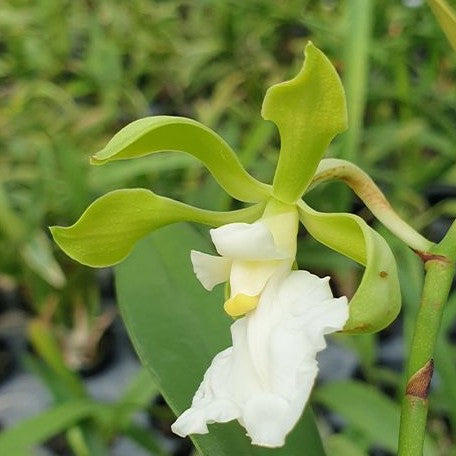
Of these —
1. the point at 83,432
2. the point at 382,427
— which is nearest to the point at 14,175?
the point at 83,432

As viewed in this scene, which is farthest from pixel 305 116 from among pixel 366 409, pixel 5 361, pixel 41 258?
pixel 5 361

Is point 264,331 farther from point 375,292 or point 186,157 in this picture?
point 186,157

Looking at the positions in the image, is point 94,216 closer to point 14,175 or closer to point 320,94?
point 320,94

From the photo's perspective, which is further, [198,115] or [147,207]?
[198,115]

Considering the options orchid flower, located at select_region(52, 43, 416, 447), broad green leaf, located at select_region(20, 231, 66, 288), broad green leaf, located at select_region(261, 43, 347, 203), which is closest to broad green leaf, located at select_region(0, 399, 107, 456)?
broad green leaf, located at select_region(20, 231, 66, 288)

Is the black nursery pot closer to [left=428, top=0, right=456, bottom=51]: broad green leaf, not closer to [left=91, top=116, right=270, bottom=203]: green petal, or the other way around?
[left=91, top=116, right=270, bottom=203]: green petal

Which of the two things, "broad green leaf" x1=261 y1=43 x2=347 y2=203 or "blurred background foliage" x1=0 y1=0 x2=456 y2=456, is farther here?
"blurred background foliage" x1=0 y1=0 x2=456 y2=456

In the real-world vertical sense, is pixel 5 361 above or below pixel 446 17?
below
